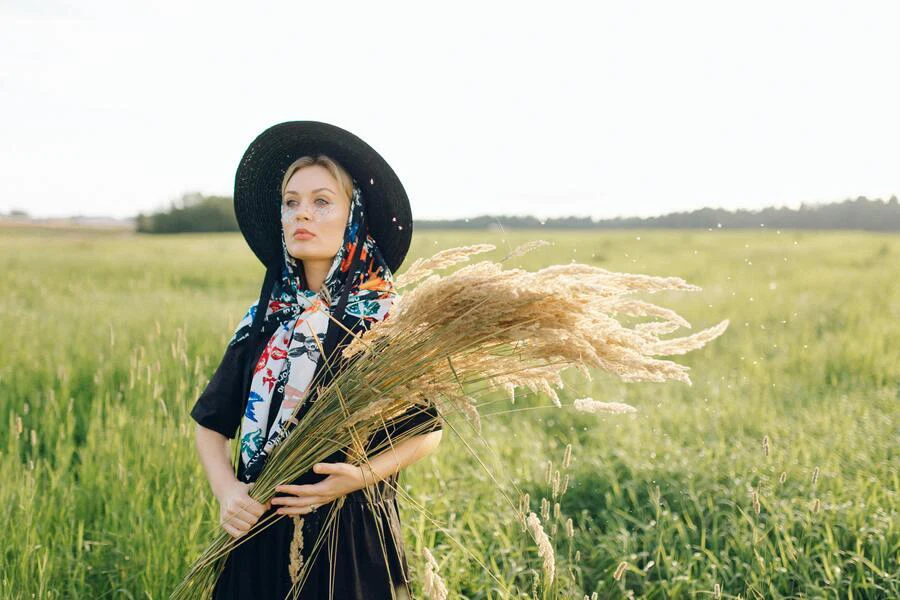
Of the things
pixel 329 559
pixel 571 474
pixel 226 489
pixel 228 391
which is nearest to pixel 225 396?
pixel 228 391

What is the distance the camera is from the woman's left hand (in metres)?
2.12

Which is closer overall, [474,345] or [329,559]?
[474,345]

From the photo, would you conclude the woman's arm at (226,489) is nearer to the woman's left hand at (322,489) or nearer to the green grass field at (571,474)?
the woman's left hand at (322,489)

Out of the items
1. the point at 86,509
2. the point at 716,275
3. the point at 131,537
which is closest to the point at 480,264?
the point at 131,537

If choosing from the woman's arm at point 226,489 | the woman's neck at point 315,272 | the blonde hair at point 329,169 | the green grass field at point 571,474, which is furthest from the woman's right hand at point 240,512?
the blonde hair at point 329,169

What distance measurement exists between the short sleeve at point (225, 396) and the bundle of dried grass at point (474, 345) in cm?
34

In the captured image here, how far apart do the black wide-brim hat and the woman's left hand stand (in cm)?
83

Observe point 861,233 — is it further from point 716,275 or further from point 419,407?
point 419,407

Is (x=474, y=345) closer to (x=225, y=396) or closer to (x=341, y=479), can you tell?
(x=341, y=479)

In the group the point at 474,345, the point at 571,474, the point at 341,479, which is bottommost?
the point at 571,474

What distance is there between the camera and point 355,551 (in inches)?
90.3

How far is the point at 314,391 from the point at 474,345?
58cm

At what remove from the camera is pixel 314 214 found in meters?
2.42

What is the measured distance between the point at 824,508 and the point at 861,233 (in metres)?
17.9
